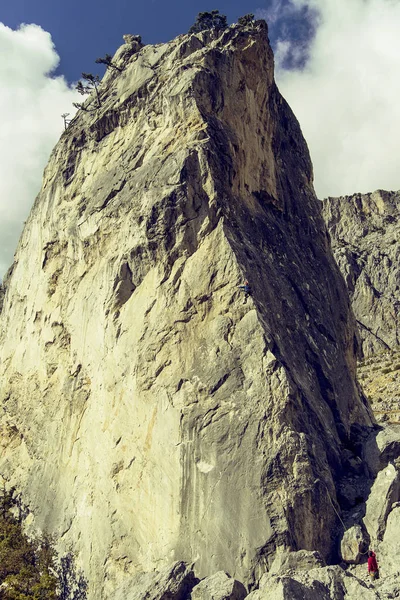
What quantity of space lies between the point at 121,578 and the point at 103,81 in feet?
113

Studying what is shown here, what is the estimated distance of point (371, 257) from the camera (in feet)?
392

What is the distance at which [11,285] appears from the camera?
141ft

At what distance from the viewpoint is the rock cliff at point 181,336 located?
2323 cm

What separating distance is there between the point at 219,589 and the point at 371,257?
106547 millimetres

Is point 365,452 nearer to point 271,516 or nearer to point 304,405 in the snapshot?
point 304,405

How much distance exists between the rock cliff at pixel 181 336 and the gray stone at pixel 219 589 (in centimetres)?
67

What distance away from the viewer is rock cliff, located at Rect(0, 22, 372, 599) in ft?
76.2

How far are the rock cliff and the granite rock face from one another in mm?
70028

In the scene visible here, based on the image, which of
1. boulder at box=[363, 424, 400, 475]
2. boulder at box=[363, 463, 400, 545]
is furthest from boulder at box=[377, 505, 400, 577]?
boulder at box=[363, 424, 400, 475]

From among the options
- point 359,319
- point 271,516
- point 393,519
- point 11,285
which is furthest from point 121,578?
point 359,319

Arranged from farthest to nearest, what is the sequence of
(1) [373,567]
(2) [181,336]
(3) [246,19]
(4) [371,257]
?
(4) [371,257] < (3) [246,19] < (2) [181,336] < (1) [373,567]

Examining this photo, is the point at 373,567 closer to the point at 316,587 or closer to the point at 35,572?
the point at 316,587

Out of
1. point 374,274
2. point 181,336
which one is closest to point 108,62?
point 181,336

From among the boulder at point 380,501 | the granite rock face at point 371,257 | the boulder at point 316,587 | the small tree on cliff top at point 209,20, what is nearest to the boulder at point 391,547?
the boulder at point 380,501
